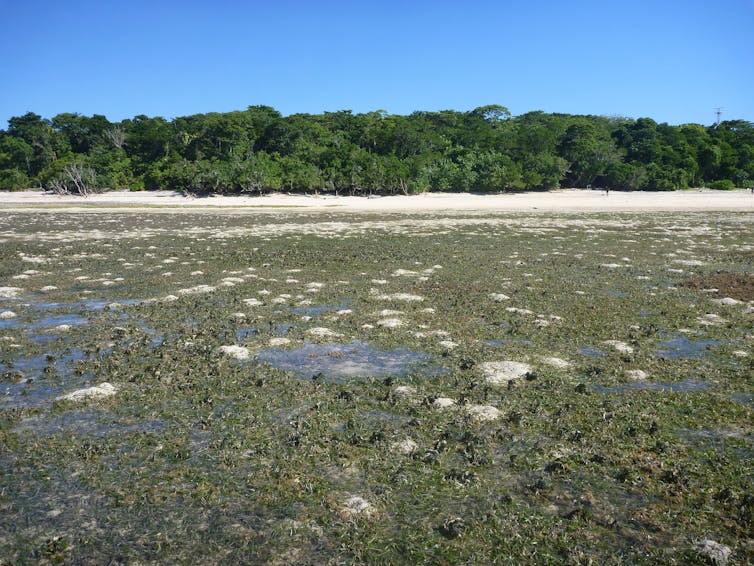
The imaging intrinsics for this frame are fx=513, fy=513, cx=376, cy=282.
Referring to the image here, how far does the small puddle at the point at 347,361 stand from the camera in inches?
368

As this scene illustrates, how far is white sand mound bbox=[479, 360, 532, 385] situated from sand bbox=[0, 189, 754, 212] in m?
71.1

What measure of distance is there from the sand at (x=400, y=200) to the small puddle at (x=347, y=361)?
70.3 m

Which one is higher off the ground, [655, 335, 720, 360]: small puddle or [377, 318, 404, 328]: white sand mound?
[377, 318, 404, 328]: white sand mound

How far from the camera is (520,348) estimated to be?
10633 millimetres

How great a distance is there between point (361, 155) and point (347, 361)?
97.8 metres

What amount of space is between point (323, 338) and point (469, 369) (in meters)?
3.51

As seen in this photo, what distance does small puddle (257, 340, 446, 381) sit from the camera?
936cm

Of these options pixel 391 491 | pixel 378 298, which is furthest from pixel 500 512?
pixel 378 298

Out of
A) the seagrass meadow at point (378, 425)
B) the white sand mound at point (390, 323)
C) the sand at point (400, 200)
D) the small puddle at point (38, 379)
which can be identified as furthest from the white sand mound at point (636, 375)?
the sand at point (400, 200)

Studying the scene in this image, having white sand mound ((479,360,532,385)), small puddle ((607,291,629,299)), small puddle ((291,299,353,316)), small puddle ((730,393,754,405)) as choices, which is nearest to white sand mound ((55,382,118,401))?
small puddle ((291,299,353,316))

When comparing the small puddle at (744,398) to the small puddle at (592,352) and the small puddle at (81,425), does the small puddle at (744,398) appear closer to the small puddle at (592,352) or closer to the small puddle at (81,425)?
the small puddle at (592,352)

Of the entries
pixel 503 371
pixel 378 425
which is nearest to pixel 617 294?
pixel 503 371

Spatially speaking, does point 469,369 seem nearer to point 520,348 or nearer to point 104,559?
point 520,348

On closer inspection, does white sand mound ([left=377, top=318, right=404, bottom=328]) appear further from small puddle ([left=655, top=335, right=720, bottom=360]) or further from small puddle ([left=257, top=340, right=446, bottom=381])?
small puddle ([left=655, top=335, right=720, bottom=360])
